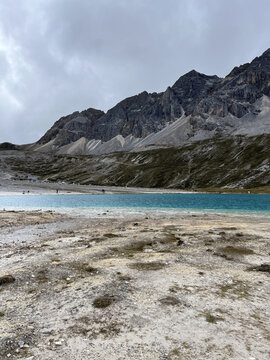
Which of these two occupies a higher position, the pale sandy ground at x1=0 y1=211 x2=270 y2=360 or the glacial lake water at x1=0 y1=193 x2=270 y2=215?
the pale sandy ground at x1=0 y1=211 x2=270 y2=360

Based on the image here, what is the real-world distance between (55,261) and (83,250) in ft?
11.2

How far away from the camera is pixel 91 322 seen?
8.73 m

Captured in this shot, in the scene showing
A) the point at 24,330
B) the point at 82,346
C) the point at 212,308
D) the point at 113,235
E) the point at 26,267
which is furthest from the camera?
the point at 113,235

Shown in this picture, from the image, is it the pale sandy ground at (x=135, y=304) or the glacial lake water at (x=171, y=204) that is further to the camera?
the glacial lake water at (x=171, y=204)

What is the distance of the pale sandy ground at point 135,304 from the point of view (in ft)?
23.8

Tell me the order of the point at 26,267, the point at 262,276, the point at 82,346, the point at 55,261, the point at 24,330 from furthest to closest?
the point at 55,261 → the point at 26,267 → the point at 262,276 → the point at 24,330 → the point at 82,346

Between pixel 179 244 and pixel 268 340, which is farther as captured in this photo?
pixel 179 244

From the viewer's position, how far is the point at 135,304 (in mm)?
10078

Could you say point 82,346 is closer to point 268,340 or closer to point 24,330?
point 24,330

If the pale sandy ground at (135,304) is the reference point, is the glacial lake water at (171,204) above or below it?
below

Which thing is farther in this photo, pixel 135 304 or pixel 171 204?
pixel 171 204

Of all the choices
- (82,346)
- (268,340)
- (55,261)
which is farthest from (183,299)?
(55,261)

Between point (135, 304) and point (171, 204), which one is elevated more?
point (135, 304)

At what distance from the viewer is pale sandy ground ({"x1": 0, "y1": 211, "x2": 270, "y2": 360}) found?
7.24m
